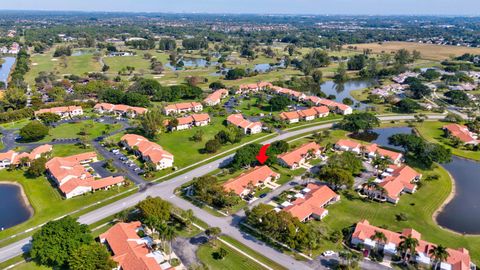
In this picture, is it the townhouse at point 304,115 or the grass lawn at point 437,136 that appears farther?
the townhouse at point 304,115

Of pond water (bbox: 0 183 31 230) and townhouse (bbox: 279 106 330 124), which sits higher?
townhouse (bbox: 279 106 330 124)

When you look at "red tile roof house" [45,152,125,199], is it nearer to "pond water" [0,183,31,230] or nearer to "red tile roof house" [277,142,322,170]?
"pond water" [0,183,31,230]

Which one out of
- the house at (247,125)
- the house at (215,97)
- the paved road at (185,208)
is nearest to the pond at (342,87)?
the house at (215,97)

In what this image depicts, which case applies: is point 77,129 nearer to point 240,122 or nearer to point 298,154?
point 240,122

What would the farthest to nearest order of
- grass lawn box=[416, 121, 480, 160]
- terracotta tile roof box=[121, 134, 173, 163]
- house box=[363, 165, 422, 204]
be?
grass lawn box=[416, 121, 480, 160] < terracotta tile roof box=[121, 134, 173, 163] < house box=[363, 165, 422, 204]

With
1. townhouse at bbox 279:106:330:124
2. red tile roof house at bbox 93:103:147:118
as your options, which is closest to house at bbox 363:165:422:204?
townhouse at bbox 279:106:330:124

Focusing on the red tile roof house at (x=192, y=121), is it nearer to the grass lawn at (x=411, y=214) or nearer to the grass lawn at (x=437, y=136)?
the grass lawn at (x=411, y=214)

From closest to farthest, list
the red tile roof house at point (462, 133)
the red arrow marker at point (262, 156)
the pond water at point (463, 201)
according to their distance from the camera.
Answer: the pond water at point (463, 201) < the red arrow marker at point (262, 156) < the red tile roof house at point (462, 133)
